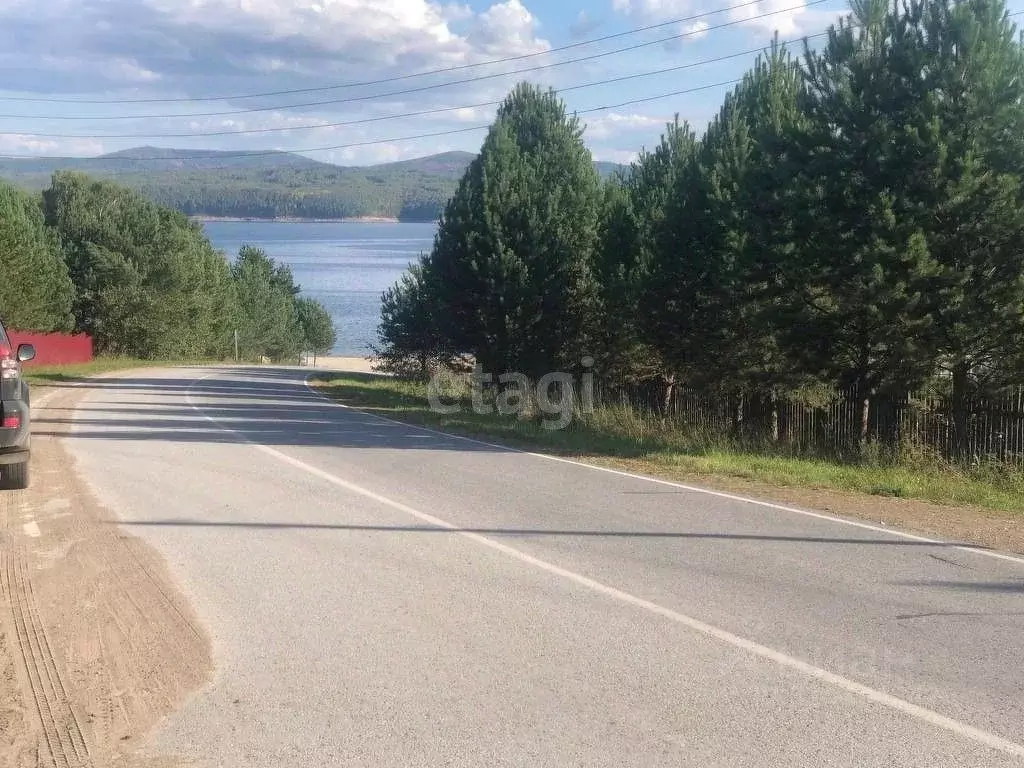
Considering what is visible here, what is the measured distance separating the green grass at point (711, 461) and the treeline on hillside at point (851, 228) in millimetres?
2395

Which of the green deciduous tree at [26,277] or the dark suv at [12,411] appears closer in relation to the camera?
the dark suv at [12,411]

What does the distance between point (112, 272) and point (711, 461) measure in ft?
194

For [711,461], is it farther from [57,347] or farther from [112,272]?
[112,272]

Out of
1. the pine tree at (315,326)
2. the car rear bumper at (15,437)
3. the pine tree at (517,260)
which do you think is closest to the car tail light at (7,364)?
the car rear bumper at (15,437)

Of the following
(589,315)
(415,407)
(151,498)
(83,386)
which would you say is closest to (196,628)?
(151,498)

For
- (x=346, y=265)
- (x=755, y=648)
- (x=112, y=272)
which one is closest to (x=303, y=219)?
(x=346, y=265)

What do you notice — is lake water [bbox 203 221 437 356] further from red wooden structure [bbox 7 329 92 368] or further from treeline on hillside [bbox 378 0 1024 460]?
treeline on hillside [bbox 378 0 1024 460]

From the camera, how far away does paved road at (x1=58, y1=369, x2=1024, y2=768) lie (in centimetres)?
488

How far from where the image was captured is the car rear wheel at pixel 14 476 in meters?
11.7

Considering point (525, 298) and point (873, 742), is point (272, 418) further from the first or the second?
point (873, 742)

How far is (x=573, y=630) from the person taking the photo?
21.7ft

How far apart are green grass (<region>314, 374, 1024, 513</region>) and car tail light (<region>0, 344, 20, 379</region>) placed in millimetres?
7925

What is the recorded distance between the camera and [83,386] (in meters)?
32.6

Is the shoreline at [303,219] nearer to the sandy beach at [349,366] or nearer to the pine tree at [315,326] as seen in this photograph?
the pine tree at [315,326]
